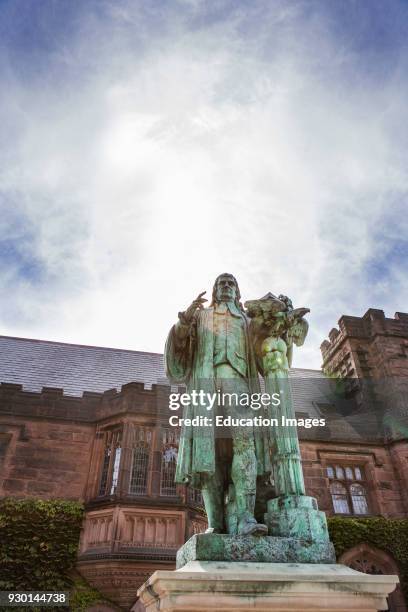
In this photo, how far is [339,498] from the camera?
13.9m

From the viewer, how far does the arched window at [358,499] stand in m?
13.8

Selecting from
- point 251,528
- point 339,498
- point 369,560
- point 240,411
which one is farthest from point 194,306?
point 339,498

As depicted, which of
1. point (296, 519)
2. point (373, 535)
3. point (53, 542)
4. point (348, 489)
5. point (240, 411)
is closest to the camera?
point (296, 519)

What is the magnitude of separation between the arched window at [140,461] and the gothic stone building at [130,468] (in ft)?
0.10

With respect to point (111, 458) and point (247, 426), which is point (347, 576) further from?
point (111, 458)

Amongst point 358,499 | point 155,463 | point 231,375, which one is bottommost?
point 231,375

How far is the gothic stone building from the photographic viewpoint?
10859 mm

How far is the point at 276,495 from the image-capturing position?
304 cm

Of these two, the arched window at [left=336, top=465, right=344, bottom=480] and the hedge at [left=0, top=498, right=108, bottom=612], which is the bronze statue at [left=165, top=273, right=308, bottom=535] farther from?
the arched window at [left=336, top=465, right=344, bottom=480]

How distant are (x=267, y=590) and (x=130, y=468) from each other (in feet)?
35.4

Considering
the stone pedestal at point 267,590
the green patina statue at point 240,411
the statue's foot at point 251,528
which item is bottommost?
the stone pedestal at point 267,590

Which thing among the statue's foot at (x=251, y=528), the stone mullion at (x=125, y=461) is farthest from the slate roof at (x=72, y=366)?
the statue's foot at (x=251, y=528)

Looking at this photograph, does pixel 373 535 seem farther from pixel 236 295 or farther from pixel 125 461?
pixel 236 295

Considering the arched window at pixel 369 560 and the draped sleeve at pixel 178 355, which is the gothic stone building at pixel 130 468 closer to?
the arched window at pixel 369 560
